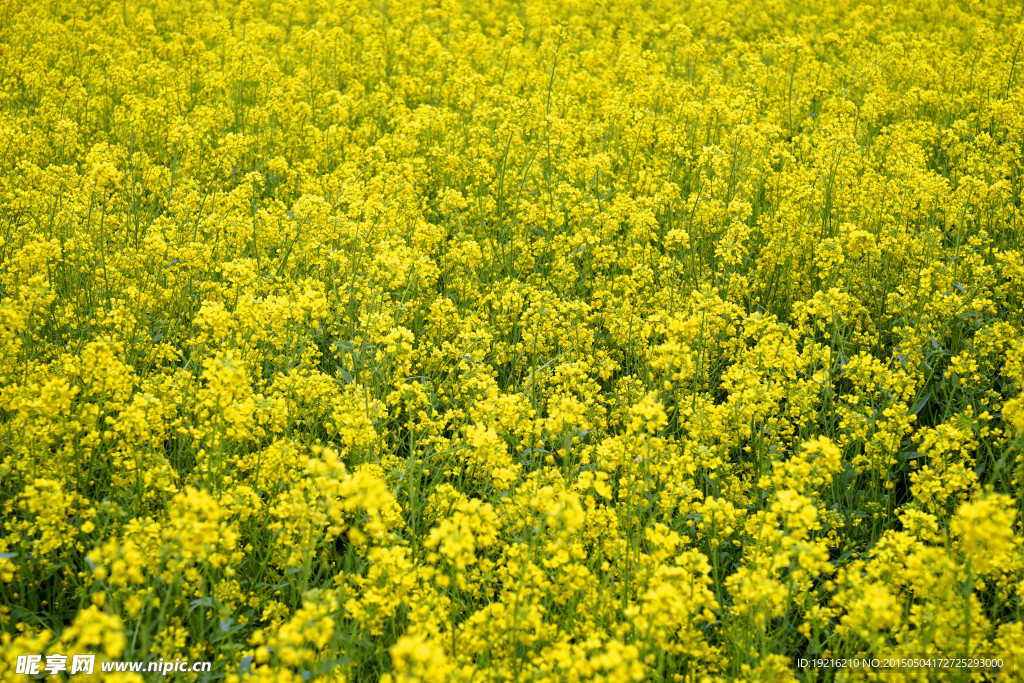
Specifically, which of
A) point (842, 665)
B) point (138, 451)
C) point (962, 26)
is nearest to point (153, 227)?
point (138, 451)

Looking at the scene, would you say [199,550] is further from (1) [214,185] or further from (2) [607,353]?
(1) [214,185]

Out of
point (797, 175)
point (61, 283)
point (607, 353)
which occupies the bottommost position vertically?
point (607, 353)

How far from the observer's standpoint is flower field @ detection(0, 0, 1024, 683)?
2.86 metres

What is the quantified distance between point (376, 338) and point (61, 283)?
79.9 inches

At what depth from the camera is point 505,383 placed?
15.5 ft

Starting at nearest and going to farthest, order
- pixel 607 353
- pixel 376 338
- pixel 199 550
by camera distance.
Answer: pixel 199 550 < pixel 376 338 < pixel 607 353

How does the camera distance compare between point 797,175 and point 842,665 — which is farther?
point 797,175

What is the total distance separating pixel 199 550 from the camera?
8.38 ft

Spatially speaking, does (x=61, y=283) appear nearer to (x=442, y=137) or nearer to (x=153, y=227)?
(x=153, y=227)

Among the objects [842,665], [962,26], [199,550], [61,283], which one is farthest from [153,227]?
[962,26]

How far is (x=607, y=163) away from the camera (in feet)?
20.0

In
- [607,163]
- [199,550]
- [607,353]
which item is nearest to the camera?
[199,550]

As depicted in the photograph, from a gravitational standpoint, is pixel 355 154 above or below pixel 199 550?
above

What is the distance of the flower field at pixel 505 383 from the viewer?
2863mm
